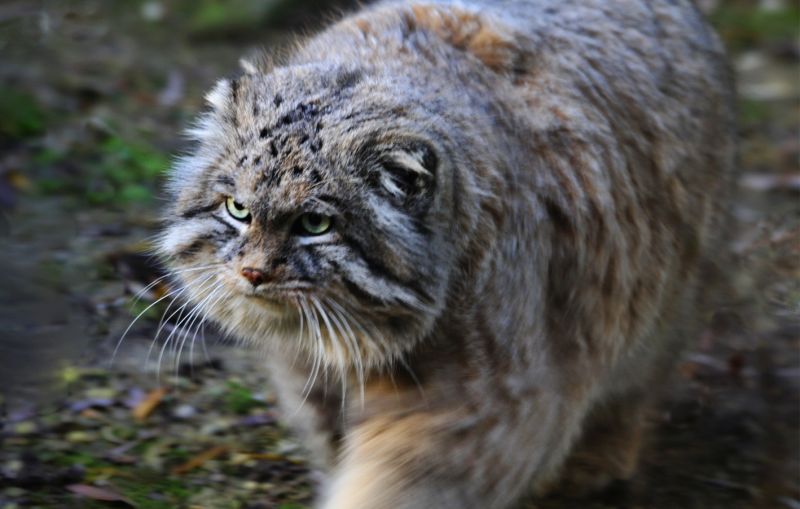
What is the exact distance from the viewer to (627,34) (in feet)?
16.7

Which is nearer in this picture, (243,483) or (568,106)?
(568,106)

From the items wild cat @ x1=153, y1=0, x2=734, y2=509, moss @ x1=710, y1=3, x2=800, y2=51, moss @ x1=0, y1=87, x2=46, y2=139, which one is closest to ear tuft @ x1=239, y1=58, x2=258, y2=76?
wild cat @ x1=153, y1=0, x2=734, y2=509

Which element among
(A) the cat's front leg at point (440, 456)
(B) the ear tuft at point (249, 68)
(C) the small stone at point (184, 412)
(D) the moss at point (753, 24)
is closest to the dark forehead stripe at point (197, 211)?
(B) the ear tuft at point (249, 68)

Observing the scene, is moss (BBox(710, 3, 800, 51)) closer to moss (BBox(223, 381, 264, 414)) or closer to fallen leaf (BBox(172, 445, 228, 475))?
moss (BBox(223, 381, 264, 414))

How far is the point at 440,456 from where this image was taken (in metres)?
3.97

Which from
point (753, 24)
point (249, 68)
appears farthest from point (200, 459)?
point (753, 24)

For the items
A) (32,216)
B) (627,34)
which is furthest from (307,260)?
(32,216)

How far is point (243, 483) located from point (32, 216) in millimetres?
2883

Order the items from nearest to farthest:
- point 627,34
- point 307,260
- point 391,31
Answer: point 307,260
point 391,31
point 627,34

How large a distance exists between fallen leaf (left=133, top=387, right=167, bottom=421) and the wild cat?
3.74 feet

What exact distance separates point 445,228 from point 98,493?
1.98m

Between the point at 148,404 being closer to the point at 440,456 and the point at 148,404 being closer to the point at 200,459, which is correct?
the point at 200,459

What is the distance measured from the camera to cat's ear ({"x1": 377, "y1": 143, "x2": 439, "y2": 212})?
376 cm

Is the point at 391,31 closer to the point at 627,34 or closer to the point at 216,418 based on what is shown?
the point at 627,34
